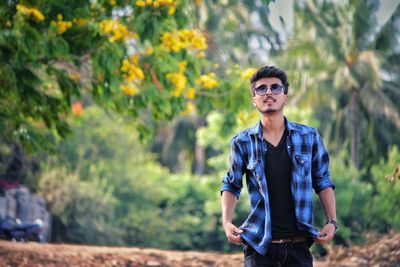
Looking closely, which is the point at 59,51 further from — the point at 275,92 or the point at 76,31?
the point at 275,92

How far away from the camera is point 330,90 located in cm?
3325

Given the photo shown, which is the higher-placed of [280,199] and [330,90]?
[330,90]

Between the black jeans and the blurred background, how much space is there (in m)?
4.83

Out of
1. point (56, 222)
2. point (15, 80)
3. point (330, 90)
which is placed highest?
point (330, 90)

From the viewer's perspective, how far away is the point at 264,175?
13.1 feet

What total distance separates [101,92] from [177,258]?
1993 mm

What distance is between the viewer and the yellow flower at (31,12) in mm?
7895

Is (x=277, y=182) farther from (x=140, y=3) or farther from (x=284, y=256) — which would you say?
(x=140, y=3)

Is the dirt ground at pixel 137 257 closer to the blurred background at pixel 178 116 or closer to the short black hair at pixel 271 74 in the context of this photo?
the blurred background at pixel 178 116

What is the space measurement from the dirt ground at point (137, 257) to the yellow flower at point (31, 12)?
2.40 meters

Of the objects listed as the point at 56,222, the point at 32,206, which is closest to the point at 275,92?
the point at 32,206

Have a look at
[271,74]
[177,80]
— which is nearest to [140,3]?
[177,80]

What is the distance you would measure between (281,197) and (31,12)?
4.75m

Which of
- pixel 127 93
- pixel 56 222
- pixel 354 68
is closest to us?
pixel 127 93
